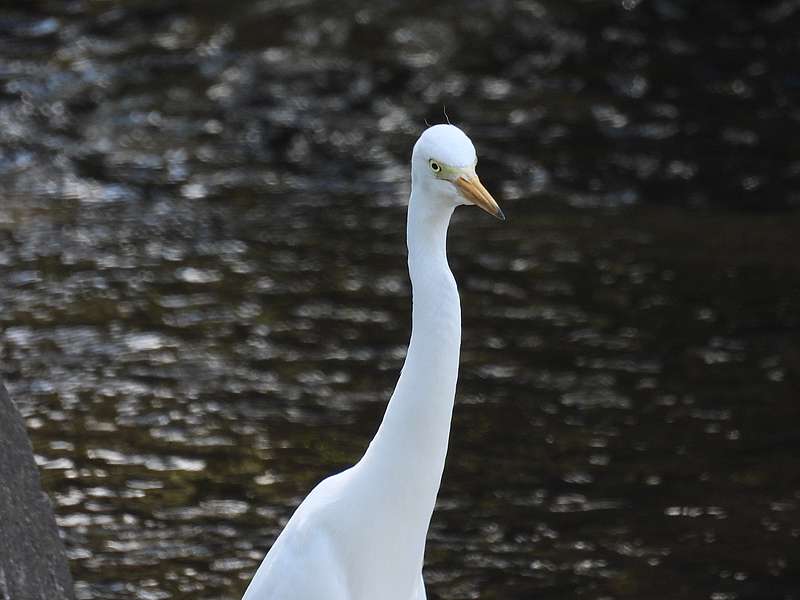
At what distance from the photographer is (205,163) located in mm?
10227

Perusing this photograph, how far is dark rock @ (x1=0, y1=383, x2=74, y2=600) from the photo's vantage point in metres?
4.18

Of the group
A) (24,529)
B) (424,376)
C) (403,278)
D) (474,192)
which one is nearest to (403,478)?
(424,376)

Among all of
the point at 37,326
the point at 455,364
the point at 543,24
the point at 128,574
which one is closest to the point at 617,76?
the point at 543,24

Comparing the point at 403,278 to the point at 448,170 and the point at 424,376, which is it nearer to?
the point at 424,376

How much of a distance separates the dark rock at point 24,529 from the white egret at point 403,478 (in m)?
0.66

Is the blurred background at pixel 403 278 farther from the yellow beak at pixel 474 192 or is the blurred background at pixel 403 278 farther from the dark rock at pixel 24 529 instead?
the yellow beak at pixel 474 192

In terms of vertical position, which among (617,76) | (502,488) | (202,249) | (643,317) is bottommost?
(502,488)

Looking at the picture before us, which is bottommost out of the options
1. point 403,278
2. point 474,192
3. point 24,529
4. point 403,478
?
point 403,478

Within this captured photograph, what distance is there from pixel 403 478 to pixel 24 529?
4.01 feet

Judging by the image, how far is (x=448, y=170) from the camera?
11.6 feet

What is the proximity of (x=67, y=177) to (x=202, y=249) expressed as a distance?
5.05ft

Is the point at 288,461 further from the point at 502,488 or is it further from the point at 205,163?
the point at 205,163

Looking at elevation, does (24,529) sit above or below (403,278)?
below

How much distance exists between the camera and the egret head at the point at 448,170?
3.53 m
